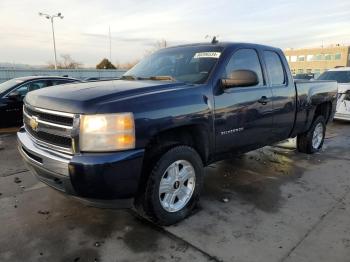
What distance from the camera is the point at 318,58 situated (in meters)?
75.2

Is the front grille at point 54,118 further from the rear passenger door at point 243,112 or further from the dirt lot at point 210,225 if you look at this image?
the rear passenger door at point 243,112

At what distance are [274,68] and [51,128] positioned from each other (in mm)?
3320

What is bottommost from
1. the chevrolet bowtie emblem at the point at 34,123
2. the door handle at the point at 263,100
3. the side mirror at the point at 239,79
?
the chevrolet bowtie emblem at the point at 34,123

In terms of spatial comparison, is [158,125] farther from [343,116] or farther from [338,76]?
[338,76]

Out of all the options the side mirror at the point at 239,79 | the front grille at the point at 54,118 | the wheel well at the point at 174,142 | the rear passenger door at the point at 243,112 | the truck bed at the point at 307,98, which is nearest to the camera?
the front grille at the point at 54,118

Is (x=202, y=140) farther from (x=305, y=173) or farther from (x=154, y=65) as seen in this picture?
(x=305, y=173)

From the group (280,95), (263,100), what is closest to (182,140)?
(263,100)

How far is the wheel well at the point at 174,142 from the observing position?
3.39 meters

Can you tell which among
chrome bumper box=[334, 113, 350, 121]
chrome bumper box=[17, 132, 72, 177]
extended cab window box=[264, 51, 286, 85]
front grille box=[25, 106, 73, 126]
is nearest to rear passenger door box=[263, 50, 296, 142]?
extended cab window box=[264, 51, 286, 85]

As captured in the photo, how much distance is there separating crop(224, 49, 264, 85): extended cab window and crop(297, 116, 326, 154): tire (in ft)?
7.45

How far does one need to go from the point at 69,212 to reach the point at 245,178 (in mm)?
2542

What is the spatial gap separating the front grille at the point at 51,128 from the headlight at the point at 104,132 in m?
0.15

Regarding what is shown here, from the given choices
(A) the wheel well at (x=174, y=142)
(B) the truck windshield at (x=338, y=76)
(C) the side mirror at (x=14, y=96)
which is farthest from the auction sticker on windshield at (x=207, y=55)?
(B) the truck windshield at (x=338, y=76)

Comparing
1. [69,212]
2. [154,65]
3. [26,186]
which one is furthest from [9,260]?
[154,65]
